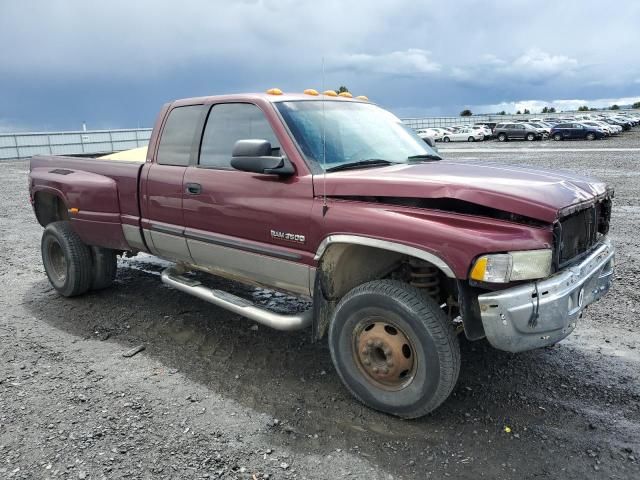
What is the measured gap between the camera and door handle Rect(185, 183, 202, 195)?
4258mm

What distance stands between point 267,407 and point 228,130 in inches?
84.7

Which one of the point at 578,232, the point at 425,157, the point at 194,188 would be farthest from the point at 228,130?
the point at 578,232

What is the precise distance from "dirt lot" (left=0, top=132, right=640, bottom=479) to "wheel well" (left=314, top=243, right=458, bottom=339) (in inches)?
25.3

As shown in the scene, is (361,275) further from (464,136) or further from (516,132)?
(464,136)

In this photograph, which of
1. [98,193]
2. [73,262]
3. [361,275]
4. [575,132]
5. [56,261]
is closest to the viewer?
[361,275]

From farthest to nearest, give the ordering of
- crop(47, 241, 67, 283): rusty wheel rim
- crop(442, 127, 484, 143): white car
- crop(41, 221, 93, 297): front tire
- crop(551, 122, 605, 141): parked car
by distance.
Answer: crop(442, 127, 484, 143): white car
crop(551, 122, 605, 141): parked car
crop(47, 241, 67, 283): rusty wheel rim
crop(41, 221, 93, 297): front tire

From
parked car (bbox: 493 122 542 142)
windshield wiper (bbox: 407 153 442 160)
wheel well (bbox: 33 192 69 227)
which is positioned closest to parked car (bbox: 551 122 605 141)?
parked car (bbox: 493 122 542 142)

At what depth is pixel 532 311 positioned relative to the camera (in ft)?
9.19

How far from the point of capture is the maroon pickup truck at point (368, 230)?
287 centimetres

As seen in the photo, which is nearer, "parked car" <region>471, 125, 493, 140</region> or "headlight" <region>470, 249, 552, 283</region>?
"headlight" <region>470, 249, 552, 283</region>

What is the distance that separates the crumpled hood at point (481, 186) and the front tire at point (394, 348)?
0.59 meters

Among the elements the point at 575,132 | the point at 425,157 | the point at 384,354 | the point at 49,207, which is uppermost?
the point at 425,157

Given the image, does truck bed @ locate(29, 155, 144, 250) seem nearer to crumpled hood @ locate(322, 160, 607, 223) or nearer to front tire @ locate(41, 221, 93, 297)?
front tire @ locate(41, 221, 93, 297)

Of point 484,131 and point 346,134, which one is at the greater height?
point 346,134
